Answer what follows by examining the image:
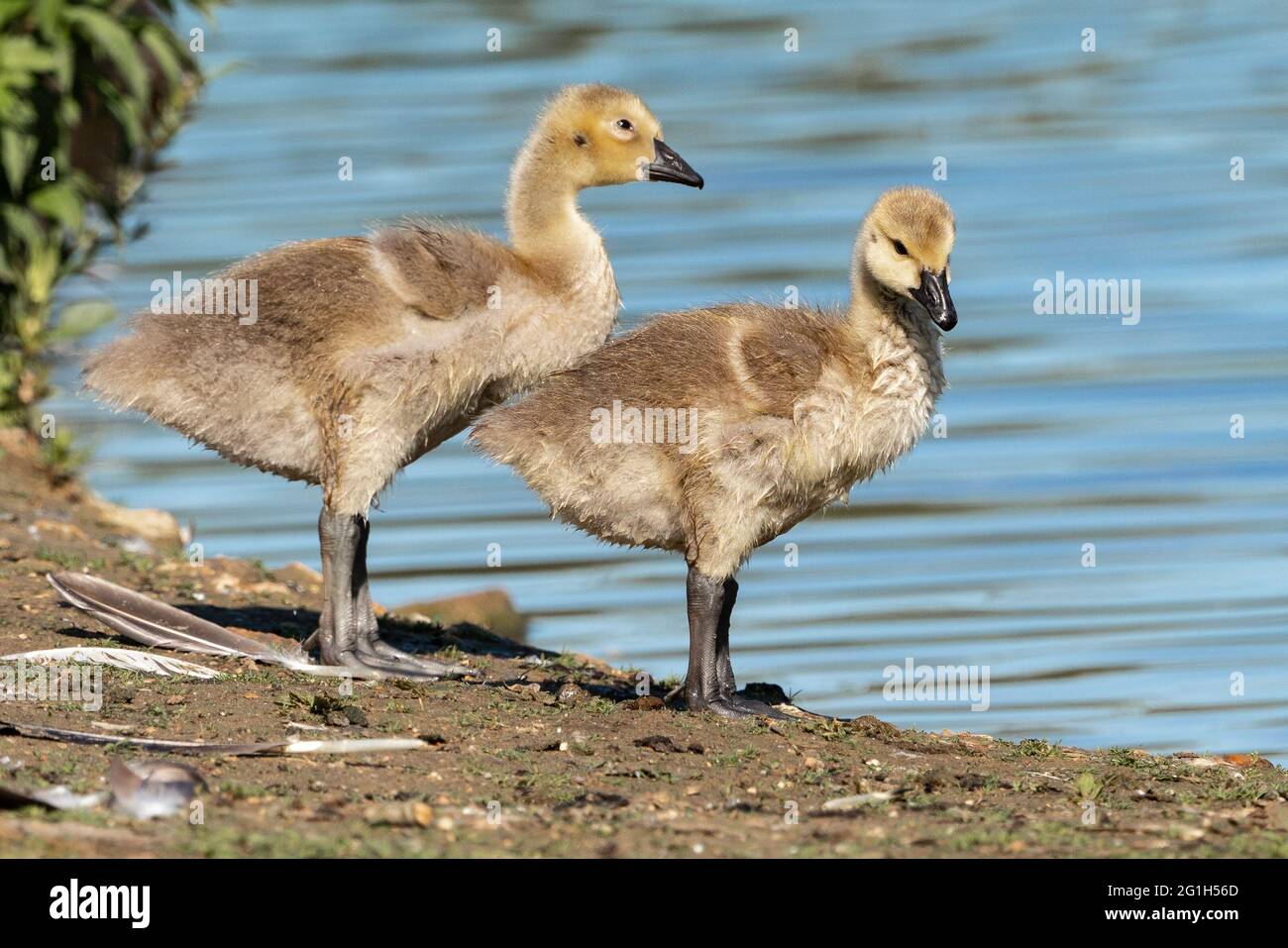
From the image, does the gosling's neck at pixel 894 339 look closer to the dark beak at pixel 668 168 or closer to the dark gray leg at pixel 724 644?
the dark gray leg at pixel 724 644

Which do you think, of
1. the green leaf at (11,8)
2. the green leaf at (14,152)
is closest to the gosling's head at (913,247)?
the green leaf at (14,152)

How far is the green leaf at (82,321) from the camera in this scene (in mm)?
11633

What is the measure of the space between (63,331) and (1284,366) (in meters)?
7.74

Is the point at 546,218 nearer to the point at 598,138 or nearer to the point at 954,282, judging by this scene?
the point at 598,138

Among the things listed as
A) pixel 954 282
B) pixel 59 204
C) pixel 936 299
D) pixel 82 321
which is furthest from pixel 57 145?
pixel 954 282

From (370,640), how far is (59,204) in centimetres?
372

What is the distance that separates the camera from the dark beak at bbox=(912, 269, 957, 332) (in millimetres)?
Answer: 7488

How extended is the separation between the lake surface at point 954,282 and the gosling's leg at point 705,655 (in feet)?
5.52

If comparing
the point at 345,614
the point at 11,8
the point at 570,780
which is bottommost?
the point at 570,780

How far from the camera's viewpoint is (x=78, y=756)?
622 cm

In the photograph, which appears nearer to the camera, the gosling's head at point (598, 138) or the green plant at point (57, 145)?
the gosling's head at point (598, 138)

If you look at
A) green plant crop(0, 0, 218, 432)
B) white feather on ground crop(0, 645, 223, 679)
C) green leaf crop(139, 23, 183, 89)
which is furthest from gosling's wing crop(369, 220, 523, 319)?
green leaf crop(139, 23, 183, 89)

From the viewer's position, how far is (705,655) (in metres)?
7.65
